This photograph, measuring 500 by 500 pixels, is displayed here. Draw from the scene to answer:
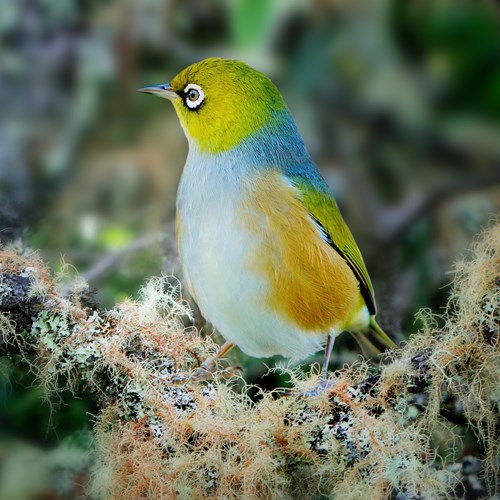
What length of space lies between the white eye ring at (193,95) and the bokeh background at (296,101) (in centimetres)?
37

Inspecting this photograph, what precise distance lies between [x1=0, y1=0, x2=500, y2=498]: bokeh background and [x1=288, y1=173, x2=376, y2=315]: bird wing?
0.29 meters

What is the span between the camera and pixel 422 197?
1.25 metres

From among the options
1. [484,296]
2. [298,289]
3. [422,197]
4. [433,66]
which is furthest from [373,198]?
[484,296]

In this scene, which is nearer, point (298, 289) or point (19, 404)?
point (298, 289)

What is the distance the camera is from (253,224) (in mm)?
780

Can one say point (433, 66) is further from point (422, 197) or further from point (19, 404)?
point (19, 404)

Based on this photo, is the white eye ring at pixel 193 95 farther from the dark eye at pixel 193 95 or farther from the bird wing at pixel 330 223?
the bird wing at pixel 330 223

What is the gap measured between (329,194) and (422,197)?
1.30ft

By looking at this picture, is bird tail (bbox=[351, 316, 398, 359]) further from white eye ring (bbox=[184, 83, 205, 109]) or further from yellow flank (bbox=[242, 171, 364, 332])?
white eye ring (bbox=[184, 83, 205, 109])

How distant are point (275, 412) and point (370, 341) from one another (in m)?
0.25

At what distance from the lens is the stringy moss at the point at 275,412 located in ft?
2.25

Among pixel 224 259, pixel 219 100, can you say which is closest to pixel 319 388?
pixel 224 259

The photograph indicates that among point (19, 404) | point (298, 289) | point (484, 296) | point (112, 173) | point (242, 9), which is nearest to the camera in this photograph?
point (484, 296)

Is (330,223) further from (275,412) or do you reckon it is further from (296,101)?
(296,101)
